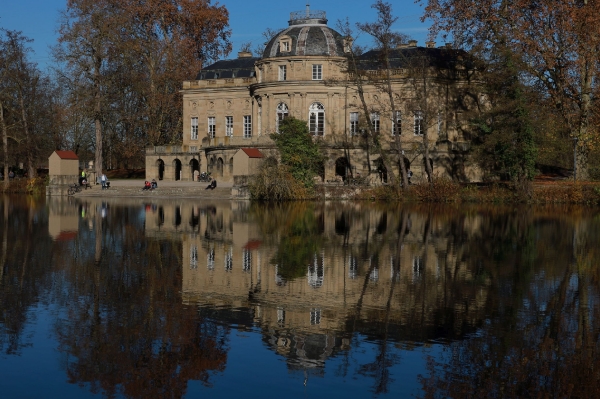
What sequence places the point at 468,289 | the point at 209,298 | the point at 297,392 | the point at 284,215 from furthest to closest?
1. the point at 284,215
2. the point at 468,289
3. the point at 209,298
4. the point at 297,392

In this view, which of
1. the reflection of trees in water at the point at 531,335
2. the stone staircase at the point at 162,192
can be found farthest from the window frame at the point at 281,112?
the reflection of trees in water at the point at 531,335

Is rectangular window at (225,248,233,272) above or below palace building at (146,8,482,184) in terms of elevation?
below

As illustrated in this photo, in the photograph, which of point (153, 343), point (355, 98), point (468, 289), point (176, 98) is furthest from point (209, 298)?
point (176, 98)

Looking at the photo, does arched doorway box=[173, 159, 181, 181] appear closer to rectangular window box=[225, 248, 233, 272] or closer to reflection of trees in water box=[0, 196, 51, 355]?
reflection of trees in water box=[0, 196, 51, 355]

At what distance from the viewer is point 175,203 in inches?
1713

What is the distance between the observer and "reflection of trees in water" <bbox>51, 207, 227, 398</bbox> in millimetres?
10055

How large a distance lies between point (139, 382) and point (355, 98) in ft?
157

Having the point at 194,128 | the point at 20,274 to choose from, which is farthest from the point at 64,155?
the point at 20,274

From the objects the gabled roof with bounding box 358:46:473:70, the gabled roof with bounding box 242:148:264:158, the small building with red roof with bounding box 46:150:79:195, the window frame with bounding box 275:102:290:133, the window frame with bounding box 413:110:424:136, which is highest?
the gabled roof with bounding box 358:46:473:70

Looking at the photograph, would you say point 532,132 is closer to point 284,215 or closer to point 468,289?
point 284,215

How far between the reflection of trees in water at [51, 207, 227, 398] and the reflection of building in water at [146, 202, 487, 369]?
689 millimetres

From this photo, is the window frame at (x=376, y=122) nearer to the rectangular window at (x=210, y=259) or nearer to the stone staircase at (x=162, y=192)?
the stone staircase at (x=162, y=192)

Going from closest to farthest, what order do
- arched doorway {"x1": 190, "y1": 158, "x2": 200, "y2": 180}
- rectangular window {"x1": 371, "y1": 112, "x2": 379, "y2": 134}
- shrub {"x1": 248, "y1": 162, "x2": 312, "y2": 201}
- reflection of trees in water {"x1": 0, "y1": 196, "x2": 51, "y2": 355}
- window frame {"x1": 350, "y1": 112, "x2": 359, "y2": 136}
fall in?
reflection of trees in water {"x1": 0, "y1": 196, "x2": 51, "y2": 355}, shrub {"x1": 248, "y1": 162, "x2": 312, "y2": 201}, rectangular window {"x1": 371, "y1": 112, "x2": 379, "y2": 134}, window frame {"x1": 350, "y1": 112, "x2": 359, "y2": 136}, arched doorway {"x1": 190, "y1": 158, "x2": 200, "y2": 180}

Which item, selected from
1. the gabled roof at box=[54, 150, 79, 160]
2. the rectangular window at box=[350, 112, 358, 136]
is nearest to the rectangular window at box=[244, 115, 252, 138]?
the rectangular window at box=[350, 112, 358, 136]
